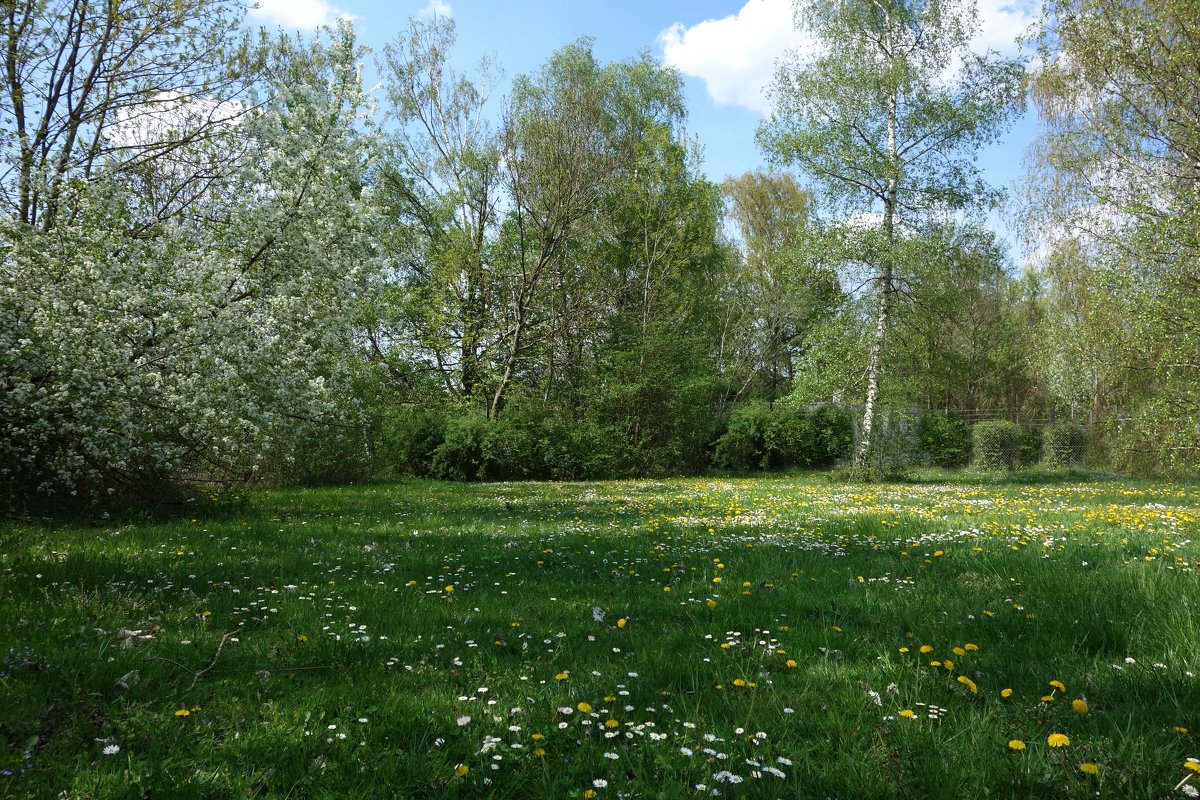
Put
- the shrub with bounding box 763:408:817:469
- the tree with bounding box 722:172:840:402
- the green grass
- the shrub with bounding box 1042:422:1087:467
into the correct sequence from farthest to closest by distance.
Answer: the tree with bounding box 722:172:840:402 < the shrub with bounding box 763:408:817:469 < the shrub with bounding box 1042:422:1087:467 < the green grass

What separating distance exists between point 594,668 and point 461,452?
19.1 metres

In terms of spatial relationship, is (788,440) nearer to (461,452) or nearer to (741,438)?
(741,438)

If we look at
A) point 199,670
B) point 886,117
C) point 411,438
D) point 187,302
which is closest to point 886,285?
point 886,117

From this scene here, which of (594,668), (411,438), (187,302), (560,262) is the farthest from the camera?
(560,262)

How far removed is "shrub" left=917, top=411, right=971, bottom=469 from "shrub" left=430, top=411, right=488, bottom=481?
20.0 metres

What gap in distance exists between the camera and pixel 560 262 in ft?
88.5

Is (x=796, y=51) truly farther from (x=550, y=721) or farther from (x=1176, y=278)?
(x=550, y=721)

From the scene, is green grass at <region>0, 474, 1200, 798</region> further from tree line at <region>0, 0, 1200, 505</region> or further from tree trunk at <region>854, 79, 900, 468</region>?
tree trunk at <region>854, 79, 900, 468</region>

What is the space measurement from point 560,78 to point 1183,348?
25.2 meters

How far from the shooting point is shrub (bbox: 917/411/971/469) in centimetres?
2888

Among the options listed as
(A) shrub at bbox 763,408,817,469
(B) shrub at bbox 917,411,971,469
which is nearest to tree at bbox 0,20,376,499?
(A) shrub at bbox 763,408,817,469

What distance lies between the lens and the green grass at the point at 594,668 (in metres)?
2.53

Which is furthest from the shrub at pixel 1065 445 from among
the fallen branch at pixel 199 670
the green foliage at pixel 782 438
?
the fallen branch at pixel 199 670

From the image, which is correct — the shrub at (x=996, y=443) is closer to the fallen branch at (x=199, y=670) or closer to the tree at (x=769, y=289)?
the tree at (x=769, y=289)
